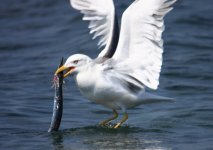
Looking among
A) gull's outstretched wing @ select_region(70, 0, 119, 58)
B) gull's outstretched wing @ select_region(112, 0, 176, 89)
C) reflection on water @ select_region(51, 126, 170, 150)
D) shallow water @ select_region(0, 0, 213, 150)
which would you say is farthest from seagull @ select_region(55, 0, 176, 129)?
gull's outstretched wing @ select_region(70, 0, 119, 58)

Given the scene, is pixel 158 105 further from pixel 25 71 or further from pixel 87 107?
pixel 25 71

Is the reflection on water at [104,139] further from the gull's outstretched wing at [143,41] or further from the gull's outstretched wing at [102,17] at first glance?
the gull's outstretched wing at [102,17]

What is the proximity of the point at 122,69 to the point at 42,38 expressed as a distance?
382 inches

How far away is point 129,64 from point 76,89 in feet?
15.4

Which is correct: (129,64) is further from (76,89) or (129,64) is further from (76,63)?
(76,89)

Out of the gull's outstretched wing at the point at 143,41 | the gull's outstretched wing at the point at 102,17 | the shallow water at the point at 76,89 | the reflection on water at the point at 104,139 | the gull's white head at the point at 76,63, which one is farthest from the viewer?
the gull's outstretched wing at the point at 102,17

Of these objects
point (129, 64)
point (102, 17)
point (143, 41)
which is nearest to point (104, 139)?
point (129, 64)

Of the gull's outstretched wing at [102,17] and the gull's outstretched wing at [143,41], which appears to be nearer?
the gull's outstretched wing at [143,41]

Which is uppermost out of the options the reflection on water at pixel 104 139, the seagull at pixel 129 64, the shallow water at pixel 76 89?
the seagull at pixel 129 64

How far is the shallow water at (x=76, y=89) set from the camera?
37.5 ft

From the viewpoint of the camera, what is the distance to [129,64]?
37.6 feet

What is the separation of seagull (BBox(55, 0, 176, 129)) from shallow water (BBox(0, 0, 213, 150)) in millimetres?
600

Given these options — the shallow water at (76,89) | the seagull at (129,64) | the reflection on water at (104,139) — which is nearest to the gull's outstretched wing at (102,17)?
the seagull at (129,64)

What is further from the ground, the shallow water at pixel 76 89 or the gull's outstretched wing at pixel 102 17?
the gull's outstretched wing at pixel 102 17
